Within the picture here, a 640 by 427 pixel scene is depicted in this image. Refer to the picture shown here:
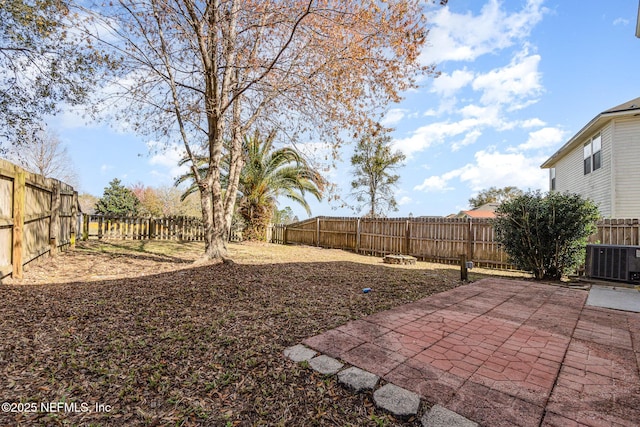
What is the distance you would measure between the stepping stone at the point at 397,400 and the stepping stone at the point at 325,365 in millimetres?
382

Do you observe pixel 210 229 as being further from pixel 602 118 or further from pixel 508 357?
pixel 602 118

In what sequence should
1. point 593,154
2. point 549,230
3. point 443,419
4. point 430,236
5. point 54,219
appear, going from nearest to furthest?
point 443,419
point 549,230
point 54,219
point 430,236
point 593,154

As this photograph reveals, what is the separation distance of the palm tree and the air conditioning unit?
9194 millimetres

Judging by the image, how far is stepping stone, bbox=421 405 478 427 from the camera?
163 cm

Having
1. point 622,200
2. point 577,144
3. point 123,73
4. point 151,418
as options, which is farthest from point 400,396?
point 577,144

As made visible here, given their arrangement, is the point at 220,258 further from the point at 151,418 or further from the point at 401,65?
the point at 401,65

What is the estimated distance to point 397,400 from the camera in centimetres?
183

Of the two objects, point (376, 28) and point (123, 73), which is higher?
point (376, 28)

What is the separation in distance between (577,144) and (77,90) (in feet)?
59.0

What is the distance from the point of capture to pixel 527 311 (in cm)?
388

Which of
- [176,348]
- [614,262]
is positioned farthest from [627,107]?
[176,348]

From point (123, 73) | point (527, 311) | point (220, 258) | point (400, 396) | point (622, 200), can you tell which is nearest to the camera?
point (400, 396)

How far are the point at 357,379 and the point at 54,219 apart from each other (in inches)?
339

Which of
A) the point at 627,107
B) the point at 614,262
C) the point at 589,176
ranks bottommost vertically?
the point at 614,262
